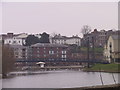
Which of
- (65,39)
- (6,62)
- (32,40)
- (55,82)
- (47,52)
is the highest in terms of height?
(65,39)

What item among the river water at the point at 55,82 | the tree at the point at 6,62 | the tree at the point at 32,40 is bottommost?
the river water at the point at 55,82

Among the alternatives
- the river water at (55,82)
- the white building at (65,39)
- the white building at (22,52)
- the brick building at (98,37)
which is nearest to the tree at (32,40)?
the white building at (22,52)

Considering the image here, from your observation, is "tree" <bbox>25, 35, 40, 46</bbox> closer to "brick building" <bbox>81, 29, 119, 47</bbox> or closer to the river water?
"brick building" <bbox>81, 29, 119, 47</bbox>

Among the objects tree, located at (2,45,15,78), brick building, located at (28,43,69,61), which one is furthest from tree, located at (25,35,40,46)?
tree, located at (2,45,15,78)

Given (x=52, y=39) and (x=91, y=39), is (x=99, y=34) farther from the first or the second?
(x=52, y=39)

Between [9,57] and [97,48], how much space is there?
65.6ft

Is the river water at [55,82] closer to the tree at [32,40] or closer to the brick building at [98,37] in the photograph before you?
the tree at [32,40]

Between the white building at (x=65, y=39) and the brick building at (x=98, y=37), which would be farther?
the white building at (x=65, y=39)

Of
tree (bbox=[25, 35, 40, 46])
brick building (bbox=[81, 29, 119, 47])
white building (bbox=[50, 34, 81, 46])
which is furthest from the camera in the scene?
white building (bbox=[50, 34, 81, 46])

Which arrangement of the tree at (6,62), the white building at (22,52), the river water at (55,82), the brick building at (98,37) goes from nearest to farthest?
the river water at (55,82), the tree at (6,62), the white building at (22,52), the brick building at (98,37)

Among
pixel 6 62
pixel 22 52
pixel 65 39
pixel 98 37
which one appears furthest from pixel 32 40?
pixel 6 62

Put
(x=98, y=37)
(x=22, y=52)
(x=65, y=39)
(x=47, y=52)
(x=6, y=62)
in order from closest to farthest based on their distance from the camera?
(x=6, y=62), (x=47, y=52), (x=22, y=52), (x=98, y=37), (x=65, y=39)

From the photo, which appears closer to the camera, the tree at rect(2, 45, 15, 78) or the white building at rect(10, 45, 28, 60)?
the tree at rect(2, 45, 15, 78)

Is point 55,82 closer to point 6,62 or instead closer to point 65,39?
point 6,62
